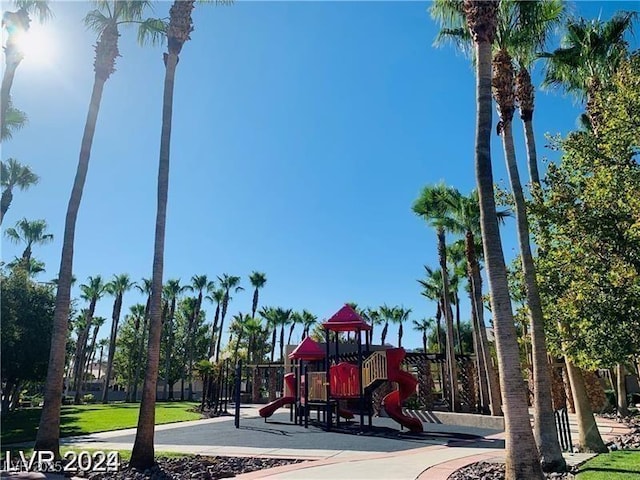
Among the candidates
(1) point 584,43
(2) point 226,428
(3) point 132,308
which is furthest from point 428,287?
(3) point 132,308

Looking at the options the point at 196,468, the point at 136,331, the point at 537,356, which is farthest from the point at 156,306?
the point at 136,331

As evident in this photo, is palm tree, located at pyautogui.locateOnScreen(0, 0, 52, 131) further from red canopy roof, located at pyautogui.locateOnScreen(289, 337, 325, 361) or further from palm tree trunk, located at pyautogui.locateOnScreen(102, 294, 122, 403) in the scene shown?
palm tree trunk, located at pyautogui.locateOnScreen(102, 294, 122, 403)

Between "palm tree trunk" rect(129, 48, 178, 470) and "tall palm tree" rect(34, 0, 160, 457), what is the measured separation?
182cm

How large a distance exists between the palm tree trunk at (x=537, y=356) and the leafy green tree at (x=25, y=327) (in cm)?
2239

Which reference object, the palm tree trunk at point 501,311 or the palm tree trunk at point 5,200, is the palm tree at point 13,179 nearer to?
the palm tree trunk at point 5,200

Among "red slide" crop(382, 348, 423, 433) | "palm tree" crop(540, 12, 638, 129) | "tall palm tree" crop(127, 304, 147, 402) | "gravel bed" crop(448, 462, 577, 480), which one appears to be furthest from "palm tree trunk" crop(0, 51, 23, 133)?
"tall palm tree" crop(127, 304, 147, 402)

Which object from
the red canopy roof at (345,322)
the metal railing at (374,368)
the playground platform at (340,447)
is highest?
the red canopy roof at (345,322)

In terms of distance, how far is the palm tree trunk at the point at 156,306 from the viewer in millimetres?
9828

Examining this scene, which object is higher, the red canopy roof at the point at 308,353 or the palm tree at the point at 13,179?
the palm tree at the point at 13,179

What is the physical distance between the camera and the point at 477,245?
904 inches

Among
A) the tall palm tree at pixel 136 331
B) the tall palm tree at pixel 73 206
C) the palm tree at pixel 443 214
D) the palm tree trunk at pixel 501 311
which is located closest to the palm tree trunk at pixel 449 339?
the palm tree at pixel 443 214

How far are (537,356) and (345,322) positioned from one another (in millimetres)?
9874

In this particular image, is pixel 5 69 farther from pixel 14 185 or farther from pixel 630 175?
pixel 630 175

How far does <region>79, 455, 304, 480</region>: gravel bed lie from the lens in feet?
30.1
